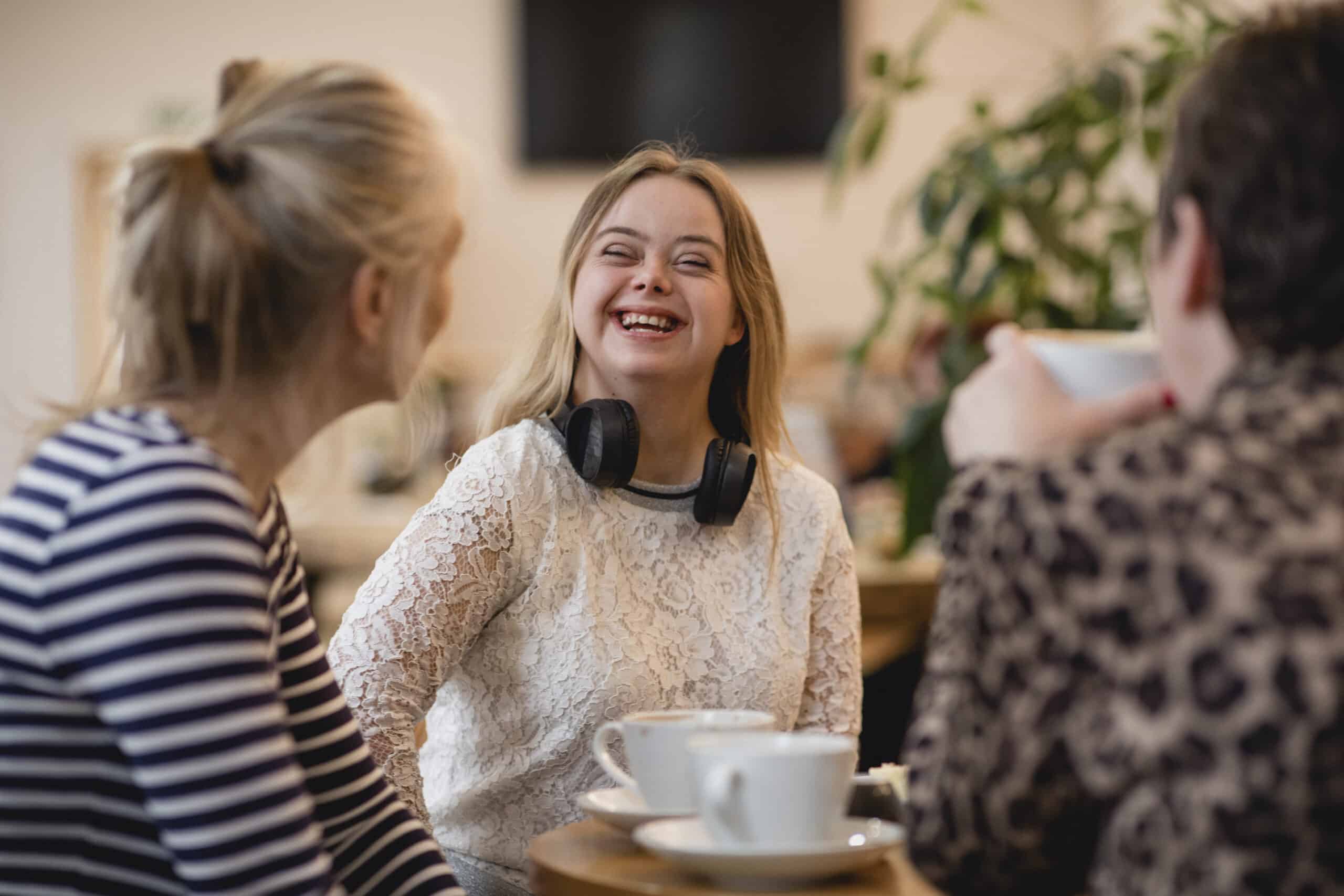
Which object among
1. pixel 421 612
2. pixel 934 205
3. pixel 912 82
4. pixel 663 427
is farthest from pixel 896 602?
pixel 421 612

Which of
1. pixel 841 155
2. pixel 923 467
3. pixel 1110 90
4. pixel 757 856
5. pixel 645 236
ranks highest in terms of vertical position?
pixel 1110 90

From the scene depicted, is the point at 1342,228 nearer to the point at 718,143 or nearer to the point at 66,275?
the point at 718,143

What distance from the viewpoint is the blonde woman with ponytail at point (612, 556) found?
140cm

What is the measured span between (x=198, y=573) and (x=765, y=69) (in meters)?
5.29

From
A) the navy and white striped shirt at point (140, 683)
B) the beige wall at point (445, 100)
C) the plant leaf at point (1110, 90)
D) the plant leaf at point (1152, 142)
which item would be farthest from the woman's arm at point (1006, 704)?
the beige wall at point (445, 100)

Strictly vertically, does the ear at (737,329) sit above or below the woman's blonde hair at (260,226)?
below

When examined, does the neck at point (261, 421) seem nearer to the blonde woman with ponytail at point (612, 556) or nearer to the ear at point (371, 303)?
the ear at point (371, 303)

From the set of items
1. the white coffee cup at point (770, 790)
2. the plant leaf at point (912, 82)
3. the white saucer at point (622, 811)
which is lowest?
the white saucer at point (622, 811)

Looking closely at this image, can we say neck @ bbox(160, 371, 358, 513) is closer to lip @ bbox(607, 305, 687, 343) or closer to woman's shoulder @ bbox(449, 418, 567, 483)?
woman's shoulder @ bbox(449, 418, 567, 483)

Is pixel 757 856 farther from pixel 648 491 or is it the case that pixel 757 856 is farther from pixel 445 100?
pixel 445 100

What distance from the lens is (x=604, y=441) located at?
4.71ft

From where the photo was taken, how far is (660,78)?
5.84 m

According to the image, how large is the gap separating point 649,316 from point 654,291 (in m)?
0.03

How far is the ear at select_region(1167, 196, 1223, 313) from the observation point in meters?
0.79
